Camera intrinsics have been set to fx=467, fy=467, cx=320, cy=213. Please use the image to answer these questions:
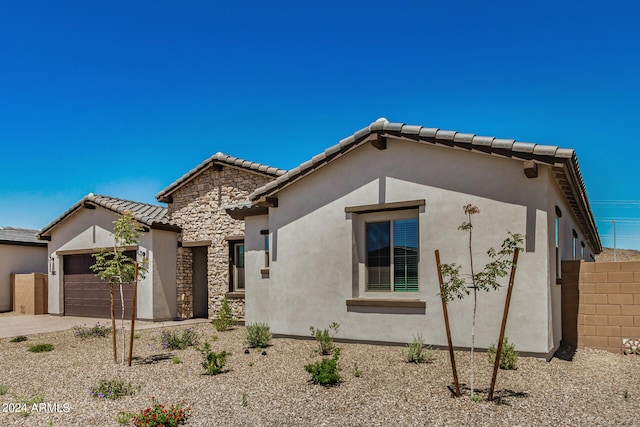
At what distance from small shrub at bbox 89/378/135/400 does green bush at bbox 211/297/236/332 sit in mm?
6455

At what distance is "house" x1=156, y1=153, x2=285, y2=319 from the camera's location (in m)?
16.2

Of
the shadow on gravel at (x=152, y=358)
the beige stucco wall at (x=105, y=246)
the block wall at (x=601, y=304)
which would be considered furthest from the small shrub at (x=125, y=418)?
the beige stucco wall at (x=105, y=246)

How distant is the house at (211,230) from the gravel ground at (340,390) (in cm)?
597

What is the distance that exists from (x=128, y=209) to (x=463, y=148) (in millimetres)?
13236

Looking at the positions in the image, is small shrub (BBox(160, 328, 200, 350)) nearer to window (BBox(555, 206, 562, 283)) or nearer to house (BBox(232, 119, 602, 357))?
house (BBox(232, 119, 602, 357))

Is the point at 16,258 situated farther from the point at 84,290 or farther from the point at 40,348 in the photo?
the point at 40,348

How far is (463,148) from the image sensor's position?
31.1 feet

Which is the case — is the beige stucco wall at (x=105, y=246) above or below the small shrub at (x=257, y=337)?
above

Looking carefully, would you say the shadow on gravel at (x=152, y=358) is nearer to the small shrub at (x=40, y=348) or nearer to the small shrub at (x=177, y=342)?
the small shrub at (x=177, y=342)

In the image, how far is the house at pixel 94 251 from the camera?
1647 cm

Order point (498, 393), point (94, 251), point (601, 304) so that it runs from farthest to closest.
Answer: point (94, 251) < point (601, 304) < point (498, 393)

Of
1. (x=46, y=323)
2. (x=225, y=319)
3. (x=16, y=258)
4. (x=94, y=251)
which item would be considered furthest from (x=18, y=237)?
(x=225, y=319)

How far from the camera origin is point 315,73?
1486cm

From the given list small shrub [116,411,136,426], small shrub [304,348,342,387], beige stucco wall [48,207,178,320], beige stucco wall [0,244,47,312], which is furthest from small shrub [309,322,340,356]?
beige stucco wall [0,244,47,312]
